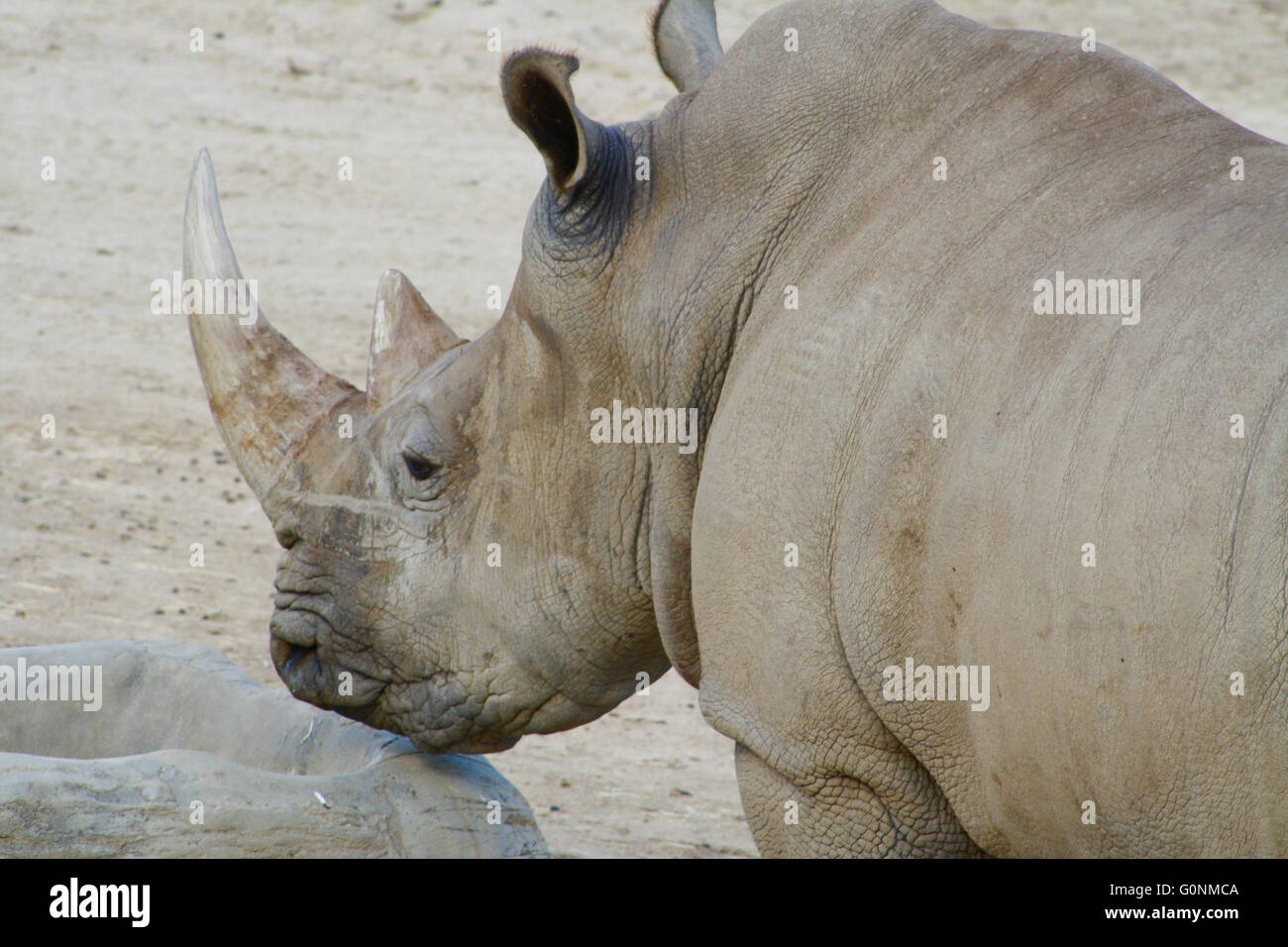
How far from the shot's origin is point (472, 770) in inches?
147

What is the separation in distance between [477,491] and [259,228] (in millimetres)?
6729

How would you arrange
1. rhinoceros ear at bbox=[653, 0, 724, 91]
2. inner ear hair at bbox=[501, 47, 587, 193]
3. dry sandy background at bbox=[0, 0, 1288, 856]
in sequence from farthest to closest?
dry sandy background at bbox=[0, 0, 1288, 856] < rhinoceros ear at bbox=[653, 0, 724, 91] < inner ear hair at bbox=[501, 47, 587, 193]

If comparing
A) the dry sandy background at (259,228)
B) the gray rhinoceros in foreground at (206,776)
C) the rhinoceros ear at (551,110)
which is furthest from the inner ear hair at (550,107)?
the dry sandy background at (259,228)

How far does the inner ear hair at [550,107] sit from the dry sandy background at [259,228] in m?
1.92

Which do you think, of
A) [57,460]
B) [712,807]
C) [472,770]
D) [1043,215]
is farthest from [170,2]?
[1043,215]

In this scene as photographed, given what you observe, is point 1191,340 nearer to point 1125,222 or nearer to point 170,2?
point 1125,222

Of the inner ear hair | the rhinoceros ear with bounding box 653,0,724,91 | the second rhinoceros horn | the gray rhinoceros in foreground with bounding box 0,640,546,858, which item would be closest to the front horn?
the second rhinoceros horn

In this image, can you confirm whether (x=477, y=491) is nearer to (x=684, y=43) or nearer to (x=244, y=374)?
(x=244, y=374)

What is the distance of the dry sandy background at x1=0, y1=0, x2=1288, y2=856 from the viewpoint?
5.59 metres

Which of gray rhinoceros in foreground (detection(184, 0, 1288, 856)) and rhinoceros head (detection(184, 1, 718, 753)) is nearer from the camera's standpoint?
gray rhinoceros in foreground (detection(184, 0, 1288, 856))

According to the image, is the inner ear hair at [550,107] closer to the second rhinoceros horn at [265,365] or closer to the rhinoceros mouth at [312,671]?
the second rhinoceros horn at [265,365]

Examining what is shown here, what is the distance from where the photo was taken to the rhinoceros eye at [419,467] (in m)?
3.47

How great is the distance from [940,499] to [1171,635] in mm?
442

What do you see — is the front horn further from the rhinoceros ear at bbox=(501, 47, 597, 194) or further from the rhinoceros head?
the rhinoceros ear at bbox=(501, 47, 597, 194)
